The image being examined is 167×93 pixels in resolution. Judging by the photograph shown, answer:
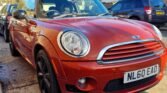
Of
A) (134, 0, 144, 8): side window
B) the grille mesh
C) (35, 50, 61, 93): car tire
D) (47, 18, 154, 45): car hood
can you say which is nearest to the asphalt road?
(35, 50, 61, 93): car tire

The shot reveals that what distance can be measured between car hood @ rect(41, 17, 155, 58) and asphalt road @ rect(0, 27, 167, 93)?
108cm

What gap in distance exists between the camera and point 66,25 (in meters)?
3.50

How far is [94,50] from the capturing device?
10.0 feet

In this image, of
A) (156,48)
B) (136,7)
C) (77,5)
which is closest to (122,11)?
(136,7)

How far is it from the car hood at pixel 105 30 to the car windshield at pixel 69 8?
15.2 inches

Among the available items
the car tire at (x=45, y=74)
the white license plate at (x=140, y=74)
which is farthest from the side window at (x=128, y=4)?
the white license plate at (x=140, y=74)

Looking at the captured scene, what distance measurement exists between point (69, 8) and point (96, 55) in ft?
5.14

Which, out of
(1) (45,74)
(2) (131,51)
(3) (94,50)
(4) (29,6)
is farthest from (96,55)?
(4) (29,6)

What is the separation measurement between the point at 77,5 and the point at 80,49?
1.65 m

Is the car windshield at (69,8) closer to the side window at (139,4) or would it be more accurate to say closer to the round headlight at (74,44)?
the round headlight at (74,44)

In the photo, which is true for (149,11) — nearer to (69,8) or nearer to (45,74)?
(69,8)

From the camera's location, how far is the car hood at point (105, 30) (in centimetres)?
314

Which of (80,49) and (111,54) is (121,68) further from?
(80,49)

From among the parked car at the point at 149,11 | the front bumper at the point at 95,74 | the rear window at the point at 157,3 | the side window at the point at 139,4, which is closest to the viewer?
the front bumper at the point at 95,74
